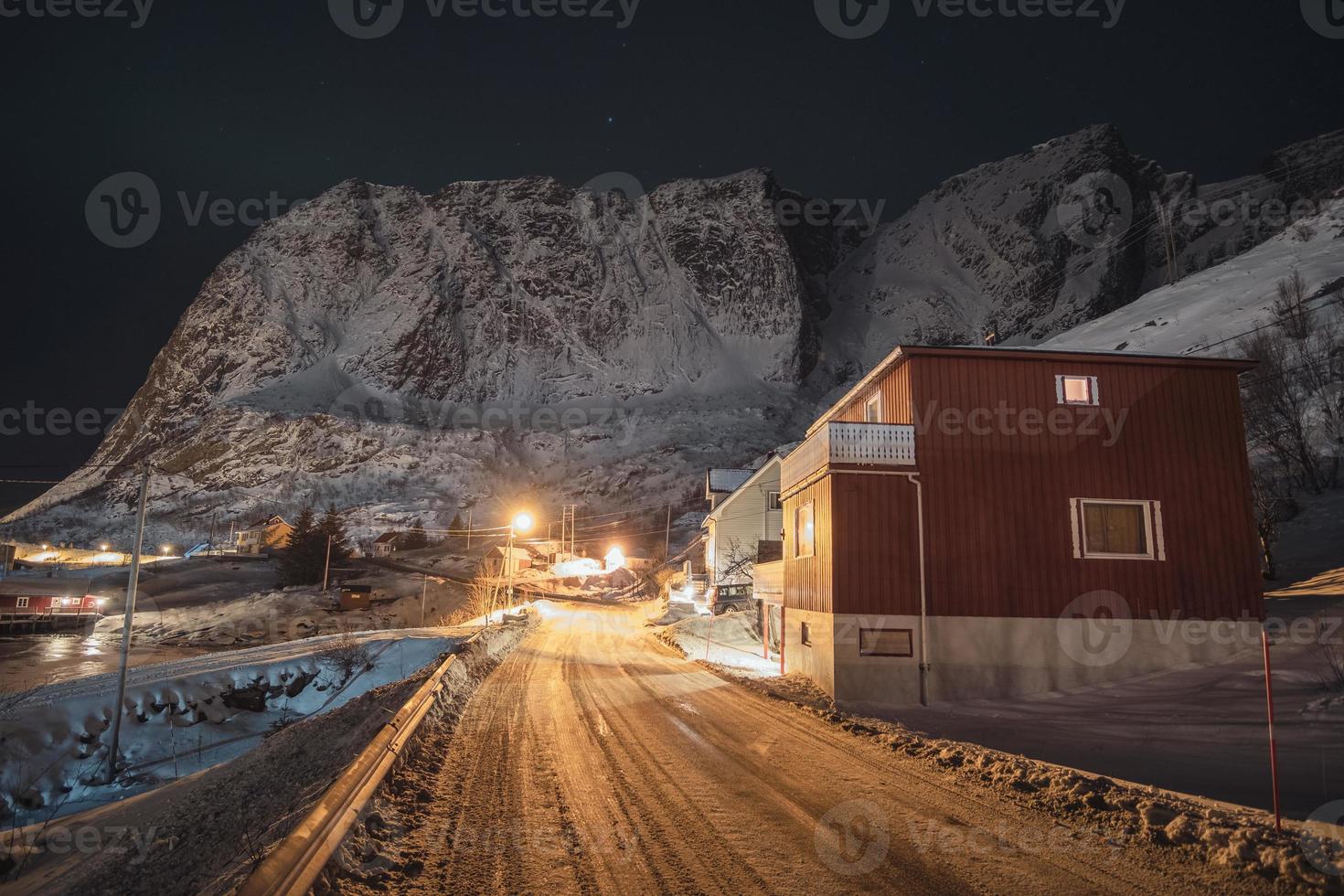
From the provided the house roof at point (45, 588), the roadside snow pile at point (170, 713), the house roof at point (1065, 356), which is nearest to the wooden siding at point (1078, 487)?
the house roof at point (1065, 356)

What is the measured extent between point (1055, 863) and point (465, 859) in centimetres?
434

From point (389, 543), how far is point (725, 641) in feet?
232

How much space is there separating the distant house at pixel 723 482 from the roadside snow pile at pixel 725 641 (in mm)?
20109

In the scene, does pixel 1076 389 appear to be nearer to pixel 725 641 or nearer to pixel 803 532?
pixel 803 532

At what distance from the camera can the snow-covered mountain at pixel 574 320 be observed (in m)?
114

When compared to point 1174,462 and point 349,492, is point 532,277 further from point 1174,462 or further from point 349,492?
point 1174,462

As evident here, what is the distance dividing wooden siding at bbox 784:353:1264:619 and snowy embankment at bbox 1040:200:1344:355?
29.3 metres

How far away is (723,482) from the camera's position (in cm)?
5234

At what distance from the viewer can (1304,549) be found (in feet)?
73.6

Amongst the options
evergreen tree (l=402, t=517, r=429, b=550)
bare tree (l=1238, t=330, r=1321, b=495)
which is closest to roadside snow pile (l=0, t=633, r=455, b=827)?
bare tree (l=1238, t=330, r=1321, b=495)

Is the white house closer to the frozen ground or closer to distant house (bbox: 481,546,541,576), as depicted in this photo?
distant house (bbox: 481,546,541,576)

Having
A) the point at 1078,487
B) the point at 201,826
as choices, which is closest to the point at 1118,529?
the point at 1078,487

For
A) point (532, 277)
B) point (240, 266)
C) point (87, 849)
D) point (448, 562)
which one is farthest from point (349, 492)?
point (87, 849)

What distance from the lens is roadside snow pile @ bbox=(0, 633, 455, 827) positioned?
15.1 metres
